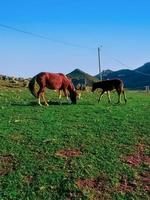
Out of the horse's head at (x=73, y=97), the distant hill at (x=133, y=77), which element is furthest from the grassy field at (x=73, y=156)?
the distant hill at (x=133, y=77)

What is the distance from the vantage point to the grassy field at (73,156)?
13.0 meters

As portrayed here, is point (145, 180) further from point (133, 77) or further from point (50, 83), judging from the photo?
point (133, 77)

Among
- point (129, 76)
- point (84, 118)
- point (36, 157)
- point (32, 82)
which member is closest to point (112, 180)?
point (36, 157)

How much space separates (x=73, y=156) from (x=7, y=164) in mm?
2051

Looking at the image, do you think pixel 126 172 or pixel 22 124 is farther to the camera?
pixel 22 124

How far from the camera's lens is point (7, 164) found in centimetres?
1393

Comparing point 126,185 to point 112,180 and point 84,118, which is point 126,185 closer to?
point 112,180

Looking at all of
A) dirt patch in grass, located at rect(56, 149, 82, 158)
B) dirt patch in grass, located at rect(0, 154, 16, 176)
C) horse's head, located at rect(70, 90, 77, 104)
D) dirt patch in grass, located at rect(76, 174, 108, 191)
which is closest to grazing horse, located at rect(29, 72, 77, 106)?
horse's head, located at rect(70, 90, 77, 104)

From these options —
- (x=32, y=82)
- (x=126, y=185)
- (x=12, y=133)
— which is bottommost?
(x=126, y=185)

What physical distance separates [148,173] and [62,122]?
18.1ft

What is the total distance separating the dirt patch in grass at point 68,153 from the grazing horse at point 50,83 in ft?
29.8

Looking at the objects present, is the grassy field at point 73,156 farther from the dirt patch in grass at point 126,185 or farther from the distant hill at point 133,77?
the distant hill at point 133,77

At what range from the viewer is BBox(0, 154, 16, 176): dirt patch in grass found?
13516 mm

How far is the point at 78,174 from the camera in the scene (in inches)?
540
